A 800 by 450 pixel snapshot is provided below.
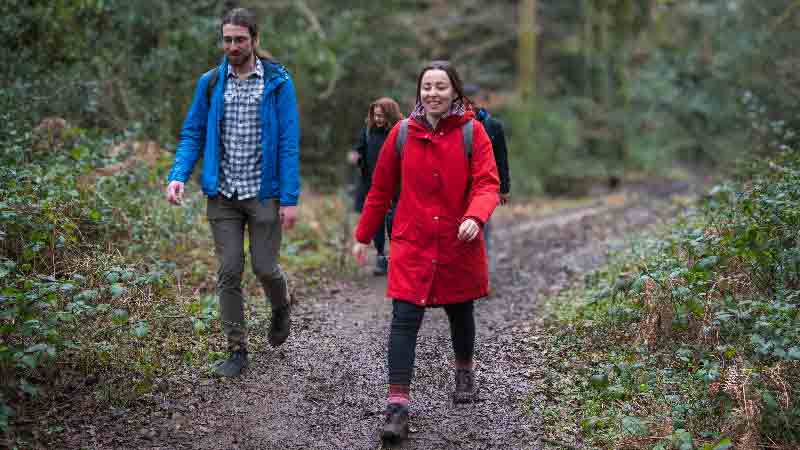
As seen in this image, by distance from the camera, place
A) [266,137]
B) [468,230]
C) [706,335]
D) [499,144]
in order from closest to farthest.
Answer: [468,230], [266,137], [706,335], [499,144]

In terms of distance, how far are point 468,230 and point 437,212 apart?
0.31m

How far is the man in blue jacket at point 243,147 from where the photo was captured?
17.7 feet

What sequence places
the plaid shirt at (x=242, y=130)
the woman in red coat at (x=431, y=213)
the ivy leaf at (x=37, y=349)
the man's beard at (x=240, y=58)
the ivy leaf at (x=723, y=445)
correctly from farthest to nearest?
the plaid shirt at (x=242, y=130) → the man's beard at (x=240, y=58) → the woman in red coat at (x=431, y=213) → the ivy leaf at (x=37, y=349) → the ivy leaf at (x=723, y=445)

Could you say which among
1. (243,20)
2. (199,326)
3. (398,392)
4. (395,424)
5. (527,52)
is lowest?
(395,424)

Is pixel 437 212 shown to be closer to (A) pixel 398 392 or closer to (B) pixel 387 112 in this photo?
(A) pixel 398 392

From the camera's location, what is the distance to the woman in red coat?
4785mm

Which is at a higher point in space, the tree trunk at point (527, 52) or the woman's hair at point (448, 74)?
the tree trunk at point (527, 52)

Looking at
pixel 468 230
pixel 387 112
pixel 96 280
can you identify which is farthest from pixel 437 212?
pixel 387 112

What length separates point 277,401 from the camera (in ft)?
17.6

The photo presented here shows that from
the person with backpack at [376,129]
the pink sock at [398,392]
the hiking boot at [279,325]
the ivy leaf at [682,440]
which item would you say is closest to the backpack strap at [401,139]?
the pink sock at [398,392]

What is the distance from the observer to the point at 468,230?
456 centimetres

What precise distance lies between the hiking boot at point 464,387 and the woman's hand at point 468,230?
1262mm

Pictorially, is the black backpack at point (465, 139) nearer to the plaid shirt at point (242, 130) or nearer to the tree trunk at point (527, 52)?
the plaid shirt at point (242, 130)

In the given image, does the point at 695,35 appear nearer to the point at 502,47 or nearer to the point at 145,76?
the point at 502,47
